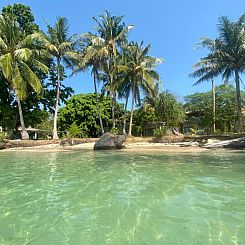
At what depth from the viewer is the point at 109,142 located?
23.7 m

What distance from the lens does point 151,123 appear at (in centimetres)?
3966

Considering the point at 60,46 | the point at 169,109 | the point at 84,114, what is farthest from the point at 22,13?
the point at 169,109

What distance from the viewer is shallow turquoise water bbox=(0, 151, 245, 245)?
163 inches

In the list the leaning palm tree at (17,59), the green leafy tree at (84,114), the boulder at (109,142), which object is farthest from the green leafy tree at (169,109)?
the leaning palm tree at (17,59)

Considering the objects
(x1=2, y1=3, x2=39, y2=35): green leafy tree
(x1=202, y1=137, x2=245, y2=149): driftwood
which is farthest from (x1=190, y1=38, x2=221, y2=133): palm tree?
(x1=2, y1=3, x2=39, y2=35): green leafy tree

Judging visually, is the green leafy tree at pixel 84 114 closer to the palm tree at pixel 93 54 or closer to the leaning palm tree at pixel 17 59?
the palm tree at pixel 93 54

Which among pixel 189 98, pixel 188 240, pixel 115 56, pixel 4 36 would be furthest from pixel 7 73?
pixel 189 98

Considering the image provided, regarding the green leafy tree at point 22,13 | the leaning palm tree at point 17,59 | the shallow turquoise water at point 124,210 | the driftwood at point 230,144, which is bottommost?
the shallow turquoise water at point 124,210

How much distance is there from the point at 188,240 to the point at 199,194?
9.21 ft

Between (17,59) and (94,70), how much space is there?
8.26m

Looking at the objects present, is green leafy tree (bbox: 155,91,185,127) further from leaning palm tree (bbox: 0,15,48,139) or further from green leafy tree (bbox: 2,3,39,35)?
green leafy tree (bbox: 2,3,39,35)

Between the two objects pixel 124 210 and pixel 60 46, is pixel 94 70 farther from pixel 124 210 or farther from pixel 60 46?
pixel 124 210

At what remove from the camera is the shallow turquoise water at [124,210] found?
4.13 meters

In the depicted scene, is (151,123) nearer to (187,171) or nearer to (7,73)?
(7,73)
